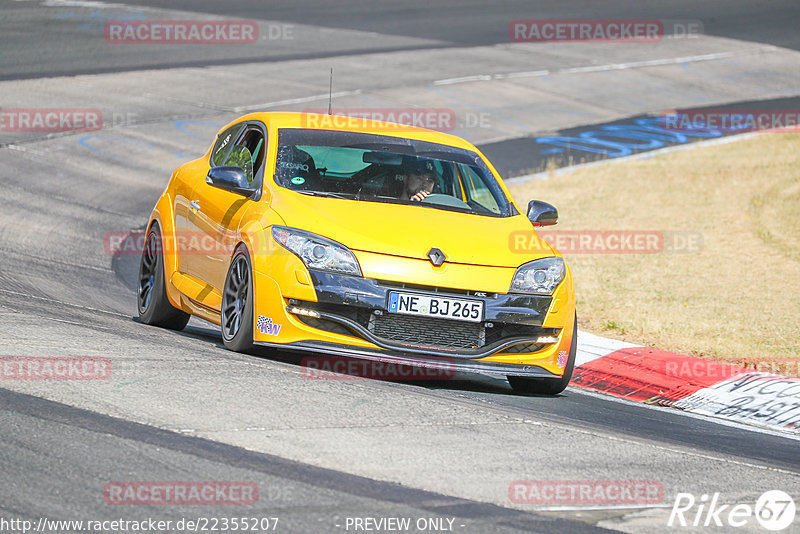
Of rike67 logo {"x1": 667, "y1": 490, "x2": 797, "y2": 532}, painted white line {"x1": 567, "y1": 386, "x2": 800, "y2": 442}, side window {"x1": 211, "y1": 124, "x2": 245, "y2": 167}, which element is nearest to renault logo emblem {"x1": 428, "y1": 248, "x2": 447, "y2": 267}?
painted white line {"x1": 567, "y1": 386, "x2": 800, "y2": 442}

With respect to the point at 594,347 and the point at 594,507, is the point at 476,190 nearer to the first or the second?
the point at 594,347

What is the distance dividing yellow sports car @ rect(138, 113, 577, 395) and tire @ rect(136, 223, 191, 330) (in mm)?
117

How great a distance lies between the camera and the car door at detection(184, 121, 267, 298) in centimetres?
806

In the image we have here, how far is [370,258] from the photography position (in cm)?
721

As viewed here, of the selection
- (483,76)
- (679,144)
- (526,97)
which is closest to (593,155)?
(679,144)

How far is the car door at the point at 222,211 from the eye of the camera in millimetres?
8062

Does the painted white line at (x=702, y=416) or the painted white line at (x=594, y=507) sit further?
the painted white line at (x=702, y=416)

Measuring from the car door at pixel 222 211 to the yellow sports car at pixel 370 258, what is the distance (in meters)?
0.01

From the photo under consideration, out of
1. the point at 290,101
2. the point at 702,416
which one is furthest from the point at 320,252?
the point at 290,101

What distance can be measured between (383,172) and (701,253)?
286 inches

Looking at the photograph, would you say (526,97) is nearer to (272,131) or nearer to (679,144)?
(679,144)

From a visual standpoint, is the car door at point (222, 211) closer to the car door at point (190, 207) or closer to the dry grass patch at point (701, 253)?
the car door at point (190, 207)

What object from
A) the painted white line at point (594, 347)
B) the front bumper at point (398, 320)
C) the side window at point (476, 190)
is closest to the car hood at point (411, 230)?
the front bumper at point (398, 320)

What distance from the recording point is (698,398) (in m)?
8.42
